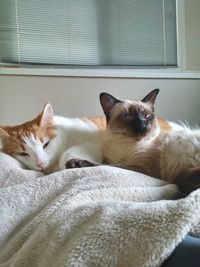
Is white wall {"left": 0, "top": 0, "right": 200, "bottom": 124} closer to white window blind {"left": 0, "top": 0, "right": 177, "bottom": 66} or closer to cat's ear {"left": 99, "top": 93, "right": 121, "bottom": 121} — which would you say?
white window blind {"left": 0, "top": 0, "right": 177, "bottom": 66}

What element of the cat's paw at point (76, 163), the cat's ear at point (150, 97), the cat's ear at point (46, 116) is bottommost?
the cat's paw at point (76, 163)

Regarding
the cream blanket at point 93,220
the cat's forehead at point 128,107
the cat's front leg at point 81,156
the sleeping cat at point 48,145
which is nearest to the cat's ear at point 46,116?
the sleeping cat at point 48,145

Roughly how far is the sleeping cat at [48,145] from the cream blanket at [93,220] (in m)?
0.21

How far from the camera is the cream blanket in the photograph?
0.67 m

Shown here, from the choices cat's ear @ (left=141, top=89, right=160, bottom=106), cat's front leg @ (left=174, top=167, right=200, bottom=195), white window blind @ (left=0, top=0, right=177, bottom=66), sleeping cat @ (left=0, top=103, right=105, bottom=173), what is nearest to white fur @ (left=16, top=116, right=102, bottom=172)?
sleeping cat @ (left=0, top=103, right=105, bottom=173)

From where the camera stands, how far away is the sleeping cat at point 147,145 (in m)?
1.13

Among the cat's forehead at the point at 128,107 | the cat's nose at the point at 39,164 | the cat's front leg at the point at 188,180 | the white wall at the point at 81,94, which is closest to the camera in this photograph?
the cat's front leg at the point at 188,180

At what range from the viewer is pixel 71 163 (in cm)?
118

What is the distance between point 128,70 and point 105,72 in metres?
0.14

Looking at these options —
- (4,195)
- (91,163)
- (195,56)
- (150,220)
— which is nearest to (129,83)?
(195,56)

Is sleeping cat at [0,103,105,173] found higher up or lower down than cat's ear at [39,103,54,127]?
lower down

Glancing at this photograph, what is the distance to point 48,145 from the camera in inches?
52.7

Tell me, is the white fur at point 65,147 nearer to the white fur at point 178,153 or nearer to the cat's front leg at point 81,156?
the cat's front leg at point 81,156

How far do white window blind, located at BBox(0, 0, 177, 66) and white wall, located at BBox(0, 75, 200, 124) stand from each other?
11 cm
